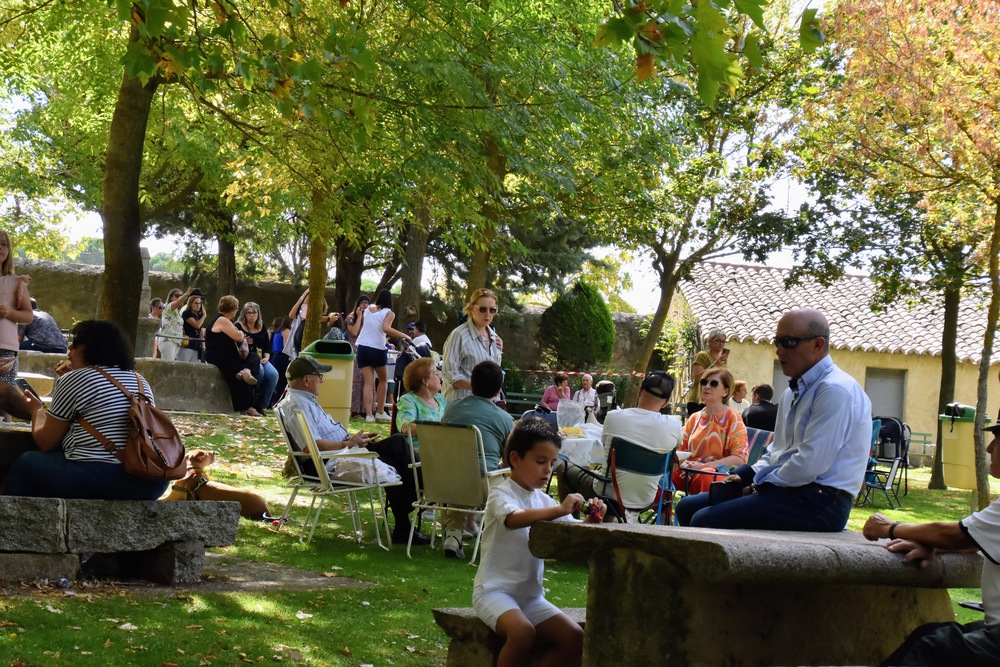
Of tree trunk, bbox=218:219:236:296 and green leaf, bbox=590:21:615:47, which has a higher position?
tree trunk, bbox=218:219:236:296

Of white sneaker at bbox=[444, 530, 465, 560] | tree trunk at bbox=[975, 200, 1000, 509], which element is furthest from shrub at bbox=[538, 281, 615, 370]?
white sneaker at bbox=[444, 530, 465, 560]

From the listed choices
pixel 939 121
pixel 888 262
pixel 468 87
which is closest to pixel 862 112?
pixel 939 121

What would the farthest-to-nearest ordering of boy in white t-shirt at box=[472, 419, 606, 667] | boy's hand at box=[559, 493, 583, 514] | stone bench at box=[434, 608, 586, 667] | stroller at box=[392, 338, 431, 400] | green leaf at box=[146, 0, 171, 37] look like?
stroller at box=[392, 338, 431, 400] → green leaf at box=[146, 0, 171, 37] → stone bench at box=[434, 608, 586, 667] → boy in white t-shirt at box=[472, 419, 606, 667] → boy's hand at box=[559, 493, 583, 514]

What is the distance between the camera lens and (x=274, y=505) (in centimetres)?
1012

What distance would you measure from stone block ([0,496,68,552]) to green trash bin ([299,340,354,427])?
8.48 metres

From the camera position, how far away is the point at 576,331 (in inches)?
1176

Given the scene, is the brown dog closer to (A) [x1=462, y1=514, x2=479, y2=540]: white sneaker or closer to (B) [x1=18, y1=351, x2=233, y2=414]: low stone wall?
(A) [x1=462, y1=514, x2=479, y2=540]: white sneaker

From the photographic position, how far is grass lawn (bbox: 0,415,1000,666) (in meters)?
5.21

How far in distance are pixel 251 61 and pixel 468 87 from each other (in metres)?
2.82

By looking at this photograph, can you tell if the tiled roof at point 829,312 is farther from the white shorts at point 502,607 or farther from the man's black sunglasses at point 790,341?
the white shorts at point 502,607

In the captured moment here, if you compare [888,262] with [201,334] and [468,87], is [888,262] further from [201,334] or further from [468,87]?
[468,87]

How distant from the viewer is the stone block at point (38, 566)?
618 cm

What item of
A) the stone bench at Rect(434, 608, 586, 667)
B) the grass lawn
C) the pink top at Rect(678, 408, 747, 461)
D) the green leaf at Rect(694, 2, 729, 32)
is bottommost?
the grass lawn

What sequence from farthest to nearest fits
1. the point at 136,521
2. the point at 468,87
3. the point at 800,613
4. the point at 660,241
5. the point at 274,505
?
the point at 660,241 < the point at 274,505 < the point at 468,87 < the point at 136,521 < the point at 800,613
